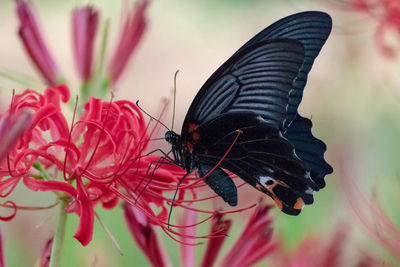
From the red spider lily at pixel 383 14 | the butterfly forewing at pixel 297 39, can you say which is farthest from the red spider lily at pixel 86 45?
the red spider lily at pixel 383 14

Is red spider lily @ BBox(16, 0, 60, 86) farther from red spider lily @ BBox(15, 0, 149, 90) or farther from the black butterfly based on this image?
the black butterfly

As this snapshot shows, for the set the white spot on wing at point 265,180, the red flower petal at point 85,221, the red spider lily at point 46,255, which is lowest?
the red spider lily at point 46,255

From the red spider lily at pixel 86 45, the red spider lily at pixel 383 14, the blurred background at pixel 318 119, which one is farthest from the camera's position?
the red spider lily at pixel 383 14

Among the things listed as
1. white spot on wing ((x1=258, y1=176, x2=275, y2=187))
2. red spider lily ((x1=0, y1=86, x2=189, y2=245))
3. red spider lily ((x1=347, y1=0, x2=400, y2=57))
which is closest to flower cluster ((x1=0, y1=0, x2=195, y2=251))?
red spider lily ((x1=0, y1=86, x2=189, y2=245))

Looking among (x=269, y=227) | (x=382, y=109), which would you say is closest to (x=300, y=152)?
(x=269, y=227)

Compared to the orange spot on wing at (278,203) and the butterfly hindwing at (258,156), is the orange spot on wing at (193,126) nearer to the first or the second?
the butterfly hindwing at (258,156)

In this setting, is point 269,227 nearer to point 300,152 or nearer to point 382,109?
point 300,152
